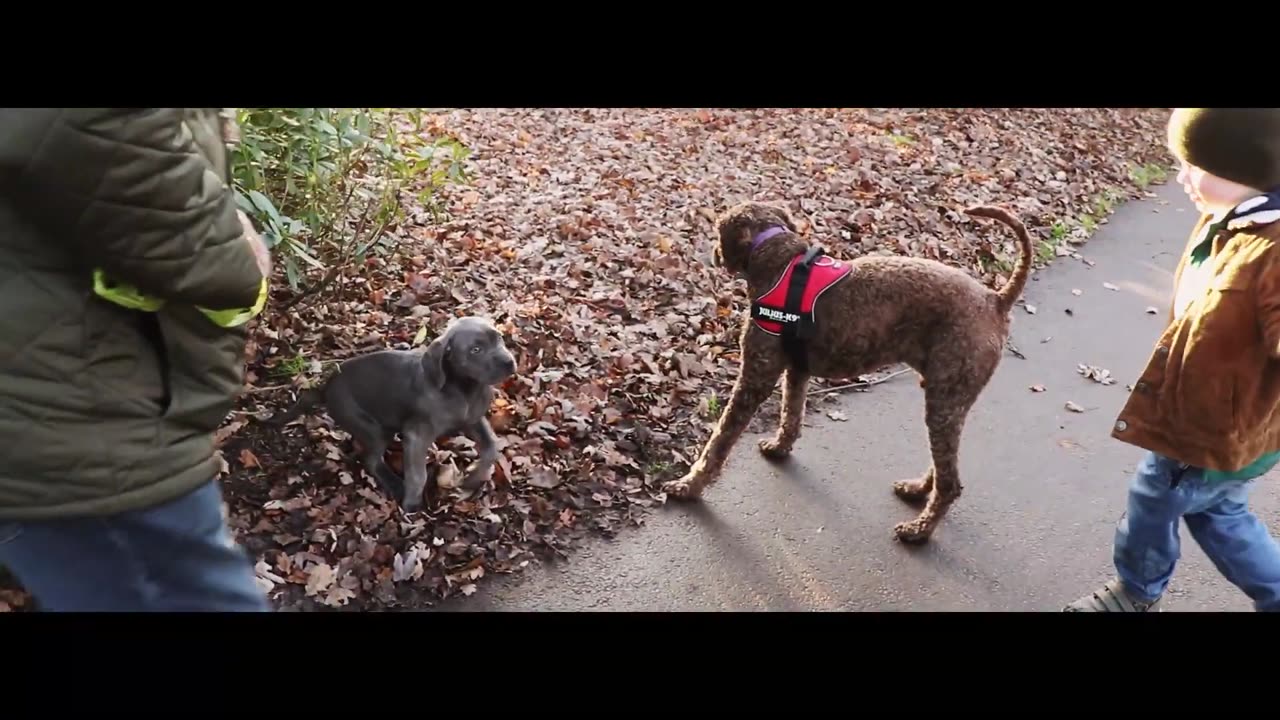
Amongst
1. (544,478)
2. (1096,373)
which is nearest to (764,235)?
(544,478)

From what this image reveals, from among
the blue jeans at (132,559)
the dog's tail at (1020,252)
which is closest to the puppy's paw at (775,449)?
the dog's tail at (1020,252)

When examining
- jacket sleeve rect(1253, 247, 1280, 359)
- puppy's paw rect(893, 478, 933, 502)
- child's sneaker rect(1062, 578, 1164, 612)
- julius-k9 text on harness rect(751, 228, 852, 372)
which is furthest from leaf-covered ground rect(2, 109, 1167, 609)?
jacket sleeve rect(1253, 247, 1280, 359)

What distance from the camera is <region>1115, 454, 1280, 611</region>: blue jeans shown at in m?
3.01

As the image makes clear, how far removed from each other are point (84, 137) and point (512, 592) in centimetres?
255

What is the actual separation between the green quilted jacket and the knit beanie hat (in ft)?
9.21

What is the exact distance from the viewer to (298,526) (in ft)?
12.4

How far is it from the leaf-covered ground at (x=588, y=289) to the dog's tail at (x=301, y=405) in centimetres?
8

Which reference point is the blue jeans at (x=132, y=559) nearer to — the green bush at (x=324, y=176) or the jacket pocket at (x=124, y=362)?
the jacket pocket at (x=124, y=362)

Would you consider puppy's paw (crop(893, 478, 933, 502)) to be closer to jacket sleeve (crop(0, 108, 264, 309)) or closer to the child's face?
the child's face

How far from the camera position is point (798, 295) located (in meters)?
3.91

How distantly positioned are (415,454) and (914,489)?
2508mm

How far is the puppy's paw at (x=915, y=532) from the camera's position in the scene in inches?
158

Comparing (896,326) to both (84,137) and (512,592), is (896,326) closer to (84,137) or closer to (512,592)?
(512,592)

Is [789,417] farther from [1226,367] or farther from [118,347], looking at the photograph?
[118,347]
